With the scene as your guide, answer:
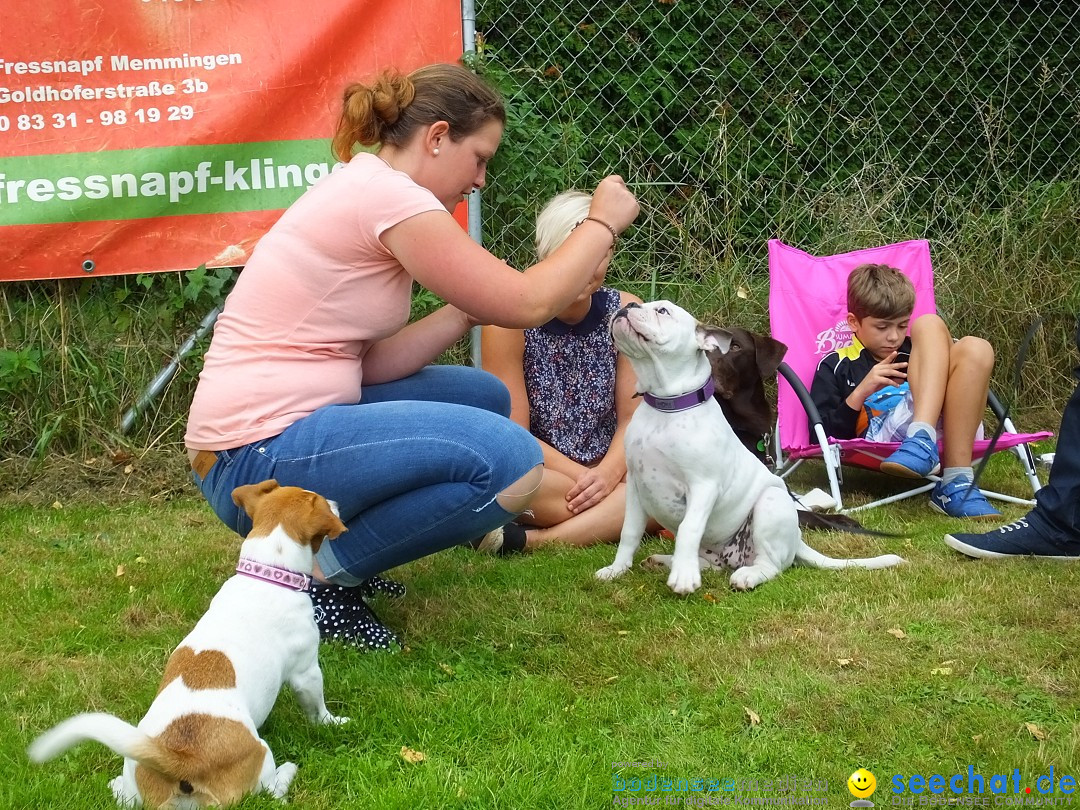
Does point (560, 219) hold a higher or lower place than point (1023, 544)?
higher

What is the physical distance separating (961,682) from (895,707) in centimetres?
26

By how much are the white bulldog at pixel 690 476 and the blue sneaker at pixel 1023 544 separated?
273 millimetres

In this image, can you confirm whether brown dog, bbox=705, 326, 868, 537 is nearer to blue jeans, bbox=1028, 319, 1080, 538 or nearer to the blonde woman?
the blonde woman

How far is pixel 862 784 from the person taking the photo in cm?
227

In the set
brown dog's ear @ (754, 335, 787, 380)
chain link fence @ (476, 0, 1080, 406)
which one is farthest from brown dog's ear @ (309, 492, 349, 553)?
chain link fence @ (476, 0, 1080, 406)

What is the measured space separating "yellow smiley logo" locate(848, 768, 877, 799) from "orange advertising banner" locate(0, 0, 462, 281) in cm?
375

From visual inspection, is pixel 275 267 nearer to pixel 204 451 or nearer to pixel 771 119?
pixel 204 451

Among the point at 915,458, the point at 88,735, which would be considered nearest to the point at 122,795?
the point at 88,735

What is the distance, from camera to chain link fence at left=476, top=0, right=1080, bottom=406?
20.3 feet

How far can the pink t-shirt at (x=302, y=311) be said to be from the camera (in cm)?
289

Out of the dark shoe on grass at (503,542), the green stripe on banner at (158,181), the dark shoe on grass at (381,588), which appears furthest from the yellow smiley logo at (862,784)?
the green stripe on banner at (158,181)

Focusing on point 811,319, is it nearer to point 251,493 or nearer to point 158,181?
point 158,181

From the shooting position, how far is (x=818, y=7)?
25.5 ft

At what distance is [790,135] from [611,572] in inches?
147
